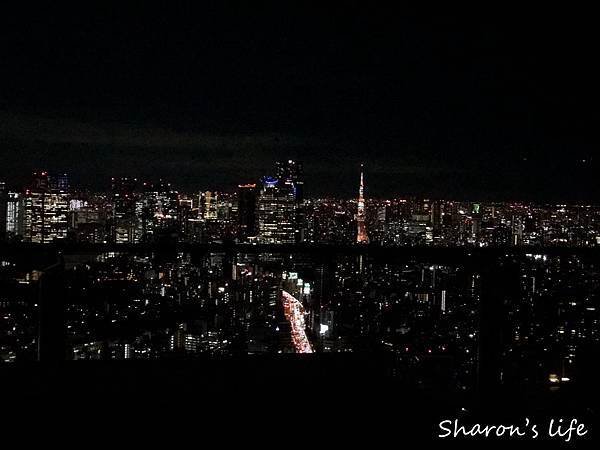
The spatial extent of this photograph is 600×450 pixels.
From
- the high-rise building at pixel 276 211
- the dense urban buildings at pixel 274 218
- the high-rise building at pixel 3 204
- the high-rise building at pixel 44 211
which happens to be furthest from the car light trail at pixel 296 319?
the high-rise building at pixel 3 204

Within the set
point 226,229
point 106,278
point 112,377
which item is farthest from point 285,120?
point 112,377

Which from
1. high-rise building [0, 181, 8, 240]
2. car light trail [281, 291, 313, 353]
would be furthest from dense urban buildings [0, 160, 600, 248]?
car light trail [281, 291, 313, 353]

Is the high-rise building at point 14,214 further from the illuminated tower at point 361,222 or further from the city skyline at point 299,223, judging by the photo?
the illuminated tower at point 361,222

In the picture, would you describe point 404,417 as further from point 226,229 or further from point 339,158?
point 339,158

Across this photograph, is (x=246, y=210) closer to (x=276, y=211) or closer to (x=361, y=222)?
(x=276, y=211)

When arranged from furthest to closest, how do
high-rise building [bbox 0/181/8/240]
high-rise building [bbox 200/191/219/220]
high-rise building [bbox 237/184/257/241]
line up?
high-rise building [bbox 200/191/219/220]
high-rise building [bbox 237/184/257/241]
high-rise building [bbox 0/181/8/240]

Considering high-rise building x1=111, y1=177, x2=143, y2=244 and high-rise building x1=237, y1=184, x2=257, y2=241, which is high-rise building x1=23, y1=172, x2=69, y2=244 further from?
high-rise building x1=237, y1=184, x2=257, y2=241
